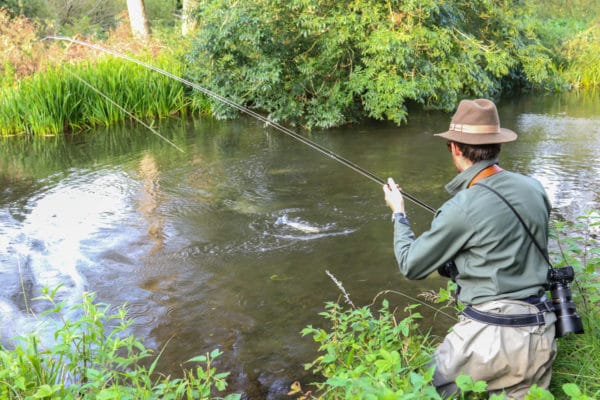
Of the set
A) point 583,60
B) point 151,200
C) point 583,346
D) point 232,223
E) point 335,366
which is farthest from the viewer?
Result: point 583,60

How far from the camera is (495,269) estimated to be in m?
2.41

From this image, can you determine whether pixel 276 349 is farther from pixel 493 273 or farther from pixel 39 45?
pixel 39 45

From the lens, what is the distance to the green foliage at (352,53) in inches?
366

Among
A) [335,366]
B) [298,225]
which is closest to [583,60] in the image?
[298,225]

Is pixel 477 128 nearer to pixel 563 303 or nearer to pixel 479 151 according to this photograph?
pixel 479 151

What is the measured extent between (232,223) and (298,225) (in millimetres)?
726

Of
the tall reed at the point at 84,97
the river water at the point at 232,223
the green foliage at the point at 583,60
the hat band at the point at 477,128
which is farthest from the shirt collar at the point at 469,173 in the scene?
the green foliage at the point at 583,60

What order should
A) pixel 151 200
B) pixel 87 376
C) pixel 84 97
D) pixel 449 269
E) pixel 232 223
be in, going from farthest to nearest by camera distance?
1. pixel 84 97
2. pixel 151 200
3. pixel 232 223
4. pixel 87 376
5. pixel 449 269

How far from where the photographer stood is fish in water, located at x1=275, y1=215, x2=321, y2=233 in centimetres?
604

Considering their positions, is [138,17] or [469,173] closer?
[469,173]

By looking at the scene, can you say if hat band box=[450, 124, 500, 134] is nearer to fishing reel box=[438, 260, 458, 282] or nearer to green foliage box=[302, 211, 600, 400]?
fishing reel box=[438, 260, 458, 282]

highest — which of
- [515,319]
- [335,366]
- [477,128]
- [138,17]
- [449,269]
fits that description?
[138,17]

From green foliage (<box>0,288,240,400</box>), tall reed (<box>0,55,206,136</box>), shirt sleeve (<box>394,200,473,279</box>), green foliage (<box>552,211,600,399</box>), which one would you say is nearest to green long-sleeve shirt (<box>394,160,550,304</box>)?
shirt sleeve (<box>394,200,473,279</box>)

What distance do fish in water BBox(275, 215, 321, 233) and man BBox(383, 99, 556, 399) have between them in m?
3.51
